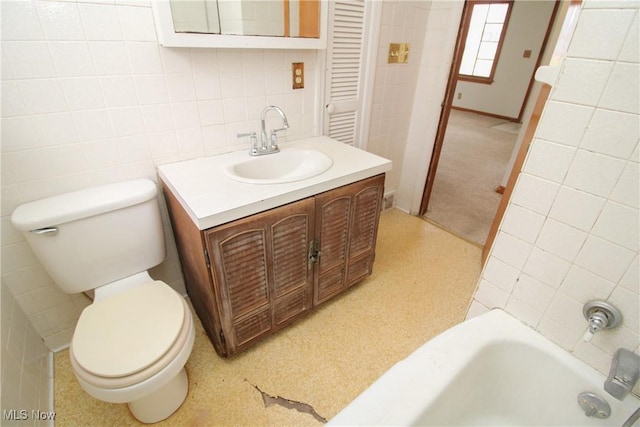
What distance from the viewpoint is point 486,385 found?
3.38 ft

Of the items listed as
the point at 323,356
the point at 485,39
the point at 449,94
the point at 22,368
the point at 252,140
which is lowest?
the point at 323,356

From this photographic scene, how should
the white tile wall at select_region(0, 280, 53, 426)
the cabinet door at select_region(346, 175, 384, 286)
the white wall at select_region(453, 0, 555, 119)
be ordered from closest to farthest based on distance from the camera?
the white tile wall at select_region(0, 280, 53, 426)
the cabinet door at select_region(346, 175, 384, 286)
the white wall at select_region(453, 0, 555, 119)

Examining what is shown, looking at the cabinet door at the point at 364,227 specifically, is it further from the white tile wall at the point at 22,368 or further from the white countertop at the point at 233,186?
the white tile wall at the point at 22,368

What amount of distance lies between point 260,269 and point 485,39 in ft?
22.1

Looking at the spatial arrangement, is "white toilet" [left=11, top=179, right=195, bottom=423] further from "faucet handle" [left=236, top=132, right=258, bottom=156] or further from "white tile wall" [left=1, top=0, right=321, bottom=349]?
"faucet handle" [left=236, top=132, right=258, bottom=156]

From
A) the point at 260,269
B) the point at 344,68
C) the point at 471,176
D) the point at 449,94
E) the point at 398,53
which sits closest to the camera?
the point at 260,269

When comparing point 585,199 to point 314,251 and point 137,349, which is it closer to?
point 314,251

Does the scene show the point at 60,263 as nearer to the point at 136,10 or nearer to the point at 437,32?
the point at 136,10

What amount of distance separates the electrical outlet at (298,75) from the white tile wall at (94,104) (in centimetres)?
4

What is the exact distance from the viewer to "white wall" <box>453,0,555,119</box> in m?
4.97

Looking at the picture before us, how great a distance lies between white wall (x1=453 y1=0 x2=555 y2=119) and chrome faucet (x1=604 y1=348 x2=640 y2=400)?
5910 millimetres

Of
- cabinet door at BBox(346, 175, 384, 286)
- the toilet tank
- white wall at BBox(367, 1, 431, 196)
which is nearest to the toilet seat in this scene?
the toilet tank

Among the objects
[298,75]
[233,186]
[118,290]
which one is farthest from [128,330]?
[298,75]

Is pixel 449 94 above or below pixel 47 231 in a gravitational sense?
above
